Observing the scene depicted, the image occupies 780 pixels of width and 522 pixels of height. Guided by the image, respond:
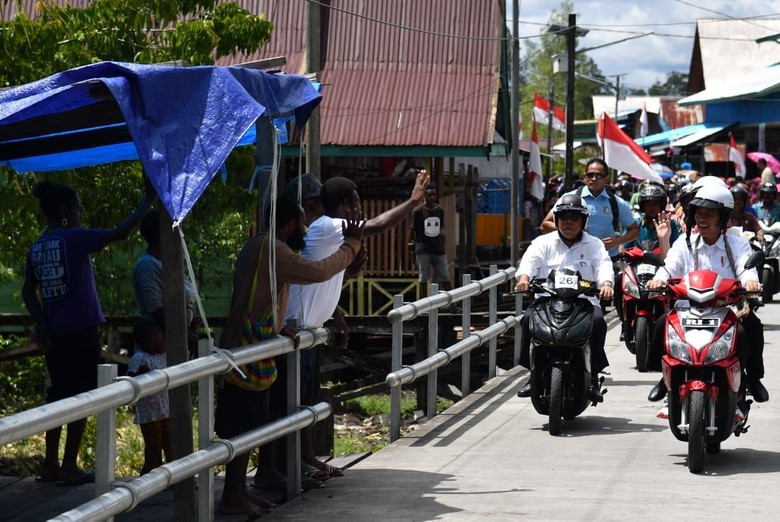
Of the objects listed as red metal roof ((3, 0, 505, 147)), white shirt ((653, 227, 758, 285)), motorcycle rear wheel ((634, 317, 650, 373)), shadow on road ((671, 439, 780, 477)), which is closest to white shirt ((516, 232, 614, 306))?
white shirt ((653, 227, 758, 285))

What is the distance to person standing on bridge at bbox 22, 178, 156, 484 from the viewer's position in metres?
8.19

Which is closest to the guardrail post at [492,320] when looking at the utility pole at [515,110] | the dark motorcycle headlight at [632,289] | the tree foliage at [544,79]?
the dark motorcycle headlight at [632,289]

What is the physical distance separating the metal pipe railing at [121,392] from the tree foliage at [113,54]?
18.8ft

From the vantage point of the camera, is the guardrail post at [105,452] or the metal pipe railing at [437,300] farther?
the metal pipe railing at [437,300]

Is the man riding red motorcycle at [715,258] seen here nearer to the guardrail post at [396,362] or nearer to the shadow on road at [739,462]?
the shadow on road at [739,462]

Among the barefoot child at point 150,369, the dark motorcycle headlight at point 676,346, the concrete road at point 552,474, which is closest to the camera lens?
the concrete road at point 552,474

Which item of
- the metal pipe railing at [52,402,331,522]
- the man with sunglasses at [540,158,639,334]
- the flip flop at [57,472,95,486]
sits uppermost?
the man with sunglasses at [540,158,639,334]

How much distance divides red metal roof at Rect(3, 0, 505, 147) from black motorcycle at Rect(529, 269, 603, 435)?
515 inches

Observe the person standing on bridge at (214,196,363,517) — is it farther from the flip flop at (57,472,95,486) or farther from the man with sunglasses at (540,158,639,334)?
the man with sunglasses at (540,158,639,334)

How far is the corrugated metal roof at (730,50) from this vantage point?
55406 mm

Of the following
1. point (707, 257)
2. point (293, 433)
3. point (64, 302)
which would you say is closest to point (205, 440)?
point (293, 433)

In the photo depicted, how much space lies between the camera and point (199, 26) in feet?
45.7

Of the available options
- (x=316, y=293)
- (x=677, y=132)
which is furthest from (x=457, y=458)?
(x=677, y=132)

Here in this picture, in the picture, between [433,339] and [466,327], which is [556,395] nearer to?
[433,339]
